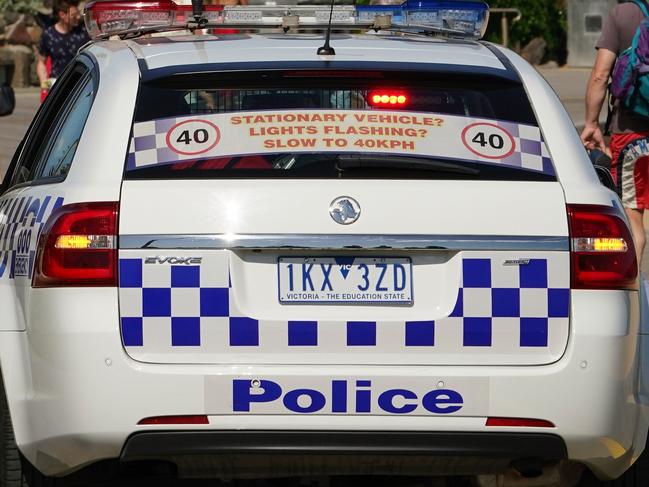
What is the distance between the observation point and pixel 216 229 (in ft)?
13.8

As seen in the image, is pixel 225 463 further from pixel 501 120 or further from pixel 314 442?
pixel 501 120

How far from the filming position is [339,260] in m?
4.24

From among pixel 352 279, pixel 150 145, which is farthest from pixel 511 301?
pixel 150 145

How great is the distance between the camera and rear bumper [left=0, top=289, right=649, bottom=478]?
4.20 m

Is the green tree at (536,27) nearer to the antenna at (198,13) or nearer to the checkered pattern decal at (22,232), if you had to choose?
the antenna at (198,13)

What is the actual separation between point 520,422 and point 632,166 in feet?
14.8

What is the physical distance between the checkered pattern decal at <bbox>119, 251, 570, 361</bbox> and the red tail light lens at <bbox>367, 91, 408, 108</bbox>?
55 centimetres

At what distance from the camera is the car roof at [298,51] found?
468 centimetres

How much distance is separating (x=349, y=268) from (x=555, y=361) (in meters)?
0.59

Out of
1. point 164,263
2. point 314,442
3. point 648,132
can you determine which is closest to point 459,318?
point 314,442

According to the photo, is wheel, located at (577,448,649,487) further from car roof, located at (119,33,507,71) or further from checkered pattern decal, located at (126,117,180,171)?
checkered pattern decal, located at (126,117,180,171)

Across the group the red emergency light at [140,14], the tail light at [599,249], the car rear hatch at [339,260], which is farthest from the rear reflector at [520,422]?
the red emergency light at [140,14]

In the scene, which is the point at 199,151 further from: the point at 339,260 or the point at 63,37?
the point at 63,37

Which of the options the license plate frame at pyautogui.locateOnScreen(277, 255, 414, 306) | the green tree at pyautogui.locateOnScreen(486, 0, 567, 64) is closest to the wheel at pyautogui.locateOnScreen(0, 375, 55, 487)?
the license plate frame at pyautogui.locateOnScreen(277, 255, 414, 306)
